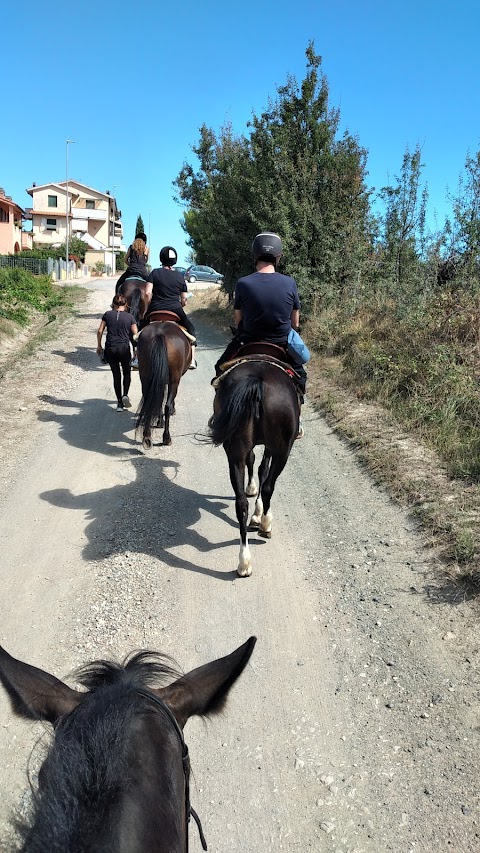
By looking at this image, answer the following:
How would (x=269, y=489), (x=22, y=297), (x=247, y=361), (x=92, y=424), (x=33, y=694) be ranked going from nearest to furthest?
(x=33, y=694), (x=247, y=361), (x=269, y=489), (x=92, y=424), (x=22, y=297)

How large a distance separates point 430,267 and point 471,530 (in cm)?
773

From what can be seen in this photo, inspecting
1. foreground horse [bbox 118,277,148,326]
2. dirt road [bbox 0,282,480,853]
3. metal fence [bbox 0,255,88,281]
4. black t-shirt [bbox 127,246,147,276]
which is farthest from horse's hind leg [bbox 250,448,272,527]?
metal fence [bbox 0,255,88,281]

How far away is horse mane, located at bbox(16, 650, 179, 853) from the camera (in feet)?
4.14

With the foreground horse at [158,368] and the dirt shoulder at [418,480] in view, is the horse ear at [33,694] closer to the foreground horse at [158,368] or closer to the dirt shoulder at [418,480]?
the dirt shoulder at [418,480]

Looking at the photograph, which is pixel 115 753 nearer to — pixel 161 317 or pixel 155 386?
pixel 155 386

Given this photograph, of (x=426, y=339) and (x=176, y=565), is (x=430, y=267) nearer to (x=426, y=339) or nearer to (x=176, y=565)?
(x=426, y=339)

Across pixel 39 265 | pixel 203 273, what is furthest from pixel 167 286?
pixel 39 265

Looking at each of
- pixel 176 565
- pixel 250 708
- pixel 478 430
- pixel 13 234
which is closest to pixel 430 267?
pixel 478 430

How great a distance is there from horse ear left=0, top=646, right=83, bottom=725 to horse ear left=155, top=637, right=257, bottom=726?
29cm

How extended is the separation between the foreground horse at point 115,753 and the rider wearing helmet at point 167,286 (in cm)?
723

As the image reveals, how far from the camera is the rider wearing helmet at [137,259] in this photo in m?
12.1

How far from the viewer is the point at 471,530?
202 inches

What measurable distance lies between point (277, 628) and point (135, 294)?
9.05 meters

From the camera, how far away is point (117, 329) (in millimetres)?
9531
